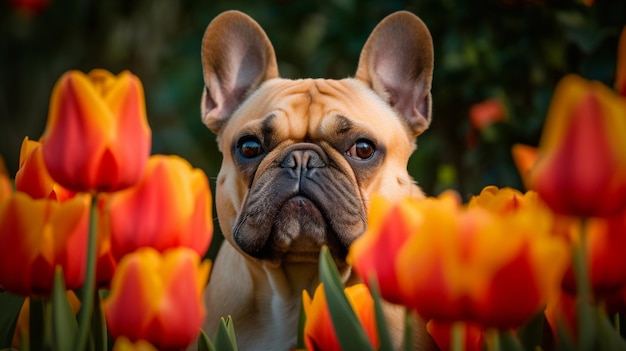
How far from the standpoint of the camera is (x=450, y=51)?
11.5 feet

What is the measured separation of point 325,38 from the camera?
13.4 ft

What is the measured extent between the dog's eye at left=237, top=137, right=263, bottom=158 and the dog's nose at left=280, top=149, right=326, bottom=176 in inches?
6.5

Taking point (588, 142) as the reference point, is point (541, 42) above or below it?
below

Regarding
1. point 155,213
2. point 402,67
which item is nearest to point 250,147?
point 402,67

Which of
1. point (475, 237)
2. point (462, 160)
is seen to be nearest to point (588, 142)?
point (475, 237)

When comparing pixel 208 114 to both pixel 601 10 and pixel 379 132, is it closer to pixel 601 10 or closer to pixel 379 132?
pixel 379 132

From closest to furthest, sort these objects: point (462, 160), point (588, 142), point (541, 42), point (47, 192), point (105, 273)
Answer: 1. point (588, 142)
2. point (105, 273)
3. point (47, 192)
4. point (541, 42)
5. point (462, 160)

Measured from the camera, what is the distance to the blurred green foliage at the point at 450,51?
315cm

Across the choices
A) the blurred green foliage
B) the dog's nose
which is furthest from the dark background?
the dog's nose

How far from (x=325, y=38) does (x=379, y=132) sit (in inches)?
68.1

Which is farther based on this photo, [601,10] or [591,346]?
[601,10]

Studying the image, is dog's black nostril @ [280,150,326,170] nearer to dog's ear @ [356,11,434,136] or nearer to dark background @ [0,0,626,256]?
dog's ear @ [356,11,434,136]

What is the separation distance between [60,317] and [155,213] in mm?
208

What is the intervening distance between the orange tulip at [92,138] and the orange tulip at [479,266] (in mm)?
437
